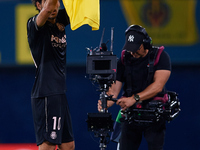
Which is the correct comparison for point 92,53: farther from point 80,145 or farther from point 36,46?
point 80,145

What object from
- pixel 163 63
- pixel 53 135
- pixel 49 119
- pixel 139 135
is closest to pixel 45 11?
pixel 49 119

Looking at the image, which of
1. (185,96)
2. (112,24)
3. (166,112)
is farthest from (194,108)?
(166,112)

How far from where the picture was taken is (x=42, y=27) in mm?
3789

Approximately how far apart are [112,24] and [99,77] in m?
2.52

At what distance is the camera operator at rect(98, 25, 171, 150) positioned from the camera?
4.33 metres

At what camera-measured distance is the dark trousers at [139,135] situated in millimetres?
4359

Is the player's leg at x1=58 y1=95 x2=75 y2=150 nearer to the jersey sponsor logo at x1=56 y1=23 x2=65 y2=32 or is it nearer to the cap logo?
the jersey sponsor logo at x1=56 y1=23 x2=65 y2=32

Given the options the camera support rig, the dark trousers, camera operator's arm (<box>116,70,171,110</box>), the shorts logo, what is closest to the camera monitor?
→ the camera support rig

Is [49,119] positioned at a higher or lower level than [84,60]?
lower

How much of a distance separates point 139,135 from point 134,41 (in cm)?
93

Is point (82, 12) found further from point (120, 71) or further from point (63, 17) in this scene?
point (120, 71)

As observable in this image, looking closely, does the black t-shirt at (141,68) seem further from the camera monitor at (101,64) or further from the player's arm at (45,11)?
the player's arm at (45,11)

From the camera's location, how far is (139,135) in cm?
448

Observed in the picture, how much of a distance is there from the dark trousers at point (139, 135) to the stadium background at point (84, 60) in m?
1.90
